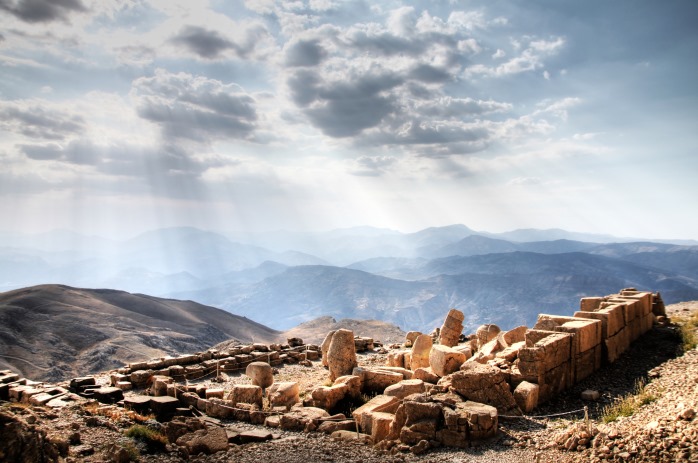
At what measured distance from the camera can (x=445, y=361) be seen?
15.0m

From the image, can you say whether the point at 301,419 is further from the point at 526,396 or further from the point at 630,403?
the point at 630,403

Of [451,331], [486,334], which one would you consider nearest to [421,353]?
[451,331]

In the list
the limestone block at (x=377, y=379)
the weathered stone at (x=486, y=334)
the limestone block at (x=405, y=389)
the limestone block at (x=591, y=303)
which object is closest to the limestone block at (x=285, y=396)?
the limestone block at (x=377, y=379)

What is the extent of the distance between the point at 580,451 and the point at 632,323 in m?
9.31

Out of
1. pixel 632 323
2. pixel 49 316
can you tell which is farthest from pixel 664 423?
pixel 49 316

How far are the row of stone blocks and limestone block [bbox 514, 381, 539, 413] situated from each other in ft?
1.02

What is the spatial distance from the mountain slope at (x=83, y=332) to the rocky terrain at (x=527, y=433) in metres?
29.6

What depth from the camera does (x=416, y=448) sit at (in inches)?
367

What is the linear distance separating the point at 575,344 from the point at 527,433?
394 centimetres

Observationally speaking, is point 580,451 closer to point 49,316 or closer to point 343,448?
point 343,448

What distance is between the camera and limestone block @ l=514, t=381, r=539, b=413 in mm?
10969

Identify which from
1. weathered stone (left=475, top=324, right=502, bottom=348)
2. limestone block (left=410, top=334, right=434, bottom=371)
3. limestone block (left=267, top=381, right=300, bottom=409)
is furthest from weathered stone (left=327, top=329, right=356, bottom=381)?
weathered stone (left=475, top=324, right=502, bottom=348)

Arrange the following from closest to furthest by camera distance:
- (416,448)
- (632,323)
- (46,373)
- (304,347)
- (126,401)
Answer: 1. (416,448)
2. (126,401)
3. (632,323)
4. (304,347)
5. (46,373)

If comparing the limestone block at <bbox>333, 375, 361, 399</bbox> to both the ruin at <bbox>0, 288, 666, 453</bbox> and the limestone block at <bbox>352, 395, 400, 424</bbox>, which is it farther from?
the limestone block at <bbox>352, 395, 400, 424</bbox>
